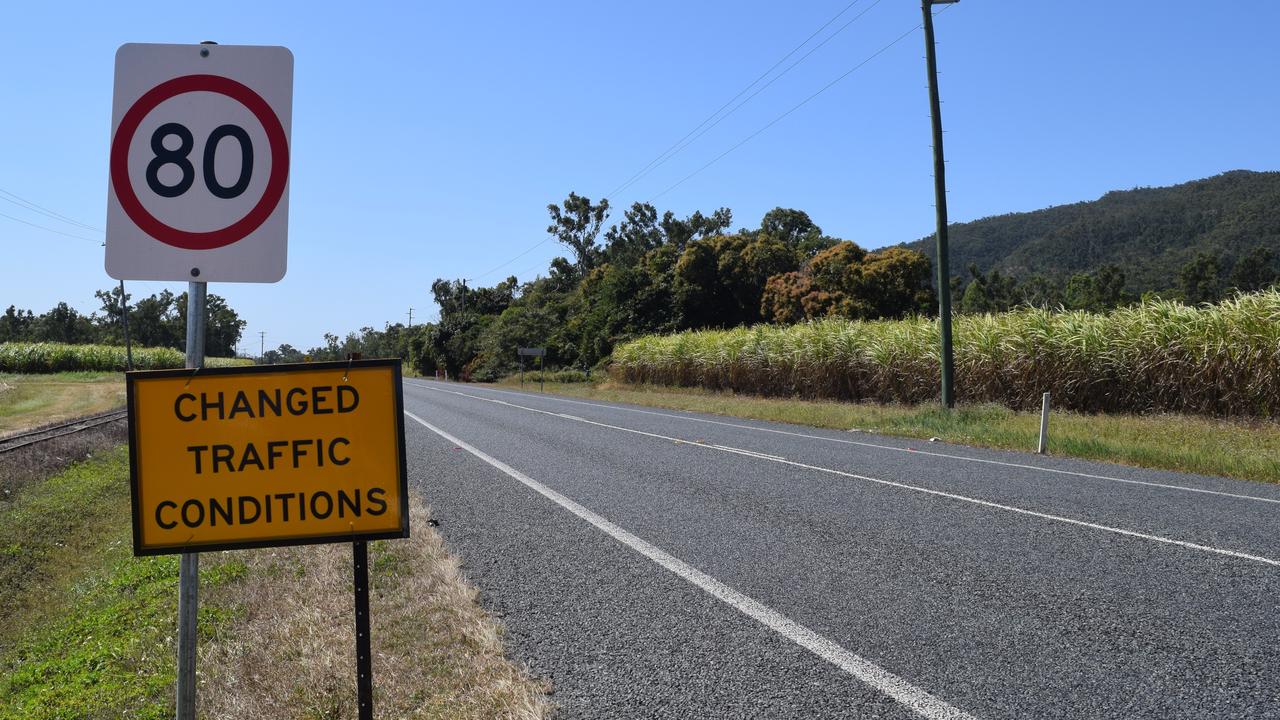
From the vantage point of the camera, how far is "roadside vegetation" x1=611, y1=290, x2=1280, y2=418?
15.0m

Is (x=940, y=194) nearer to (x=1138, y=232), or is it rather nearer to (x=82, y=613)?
(x=82, y=613)

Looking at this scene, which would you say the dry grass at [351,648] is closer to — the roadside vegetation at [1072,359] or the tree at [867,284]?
the roadside vegetation at [1072,359]

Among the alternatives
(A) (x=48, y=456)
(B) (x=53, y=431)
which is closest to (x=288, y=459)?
(A) (x=48, y=456)

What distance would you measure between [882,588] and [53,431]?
2383 centimetres

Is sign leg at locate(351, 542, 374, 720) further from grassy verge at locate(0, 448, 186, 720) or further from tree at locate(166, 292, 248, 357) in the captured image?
tree at locate(166, 292, 248, 357)

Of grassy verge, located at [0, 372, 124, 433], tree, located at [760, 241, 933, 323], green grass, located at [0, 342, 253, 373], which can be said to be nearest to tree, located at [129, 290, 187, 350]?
green grass, located at [0, 342, 253, 373]

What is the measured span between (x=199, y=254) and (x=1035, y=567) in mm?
5314

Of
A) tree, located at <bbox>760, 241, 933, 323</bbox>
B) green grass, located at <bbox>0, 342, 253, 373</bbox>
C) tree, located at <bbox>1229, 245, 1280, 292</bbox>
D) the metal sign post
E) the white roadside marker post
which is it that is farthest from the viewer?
green grass, located at <bbox>0, 342, 253, 373</bbox>

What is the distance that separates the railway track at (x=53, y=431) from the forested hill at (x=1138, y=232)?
75.2 m

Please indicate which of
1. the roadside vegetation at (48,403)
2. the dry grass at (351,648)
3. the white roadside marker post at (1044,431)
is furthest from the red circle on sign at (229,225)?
the roadside vegetation at (48,403)

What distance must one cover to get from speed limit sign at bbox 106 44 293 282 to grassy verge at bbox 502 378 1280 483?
1122cm

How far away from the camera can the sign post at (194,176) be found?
9.16ft

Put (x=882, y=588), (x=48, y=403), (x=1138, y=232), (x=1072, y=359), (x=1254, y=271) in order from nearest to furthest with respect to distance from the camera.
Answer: (x=882, y=588), (x=1072, y=359), (x=48, y=403), (x=1254, y=271), (x=1138, y=232)

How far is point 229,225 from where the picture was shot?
2830mm
